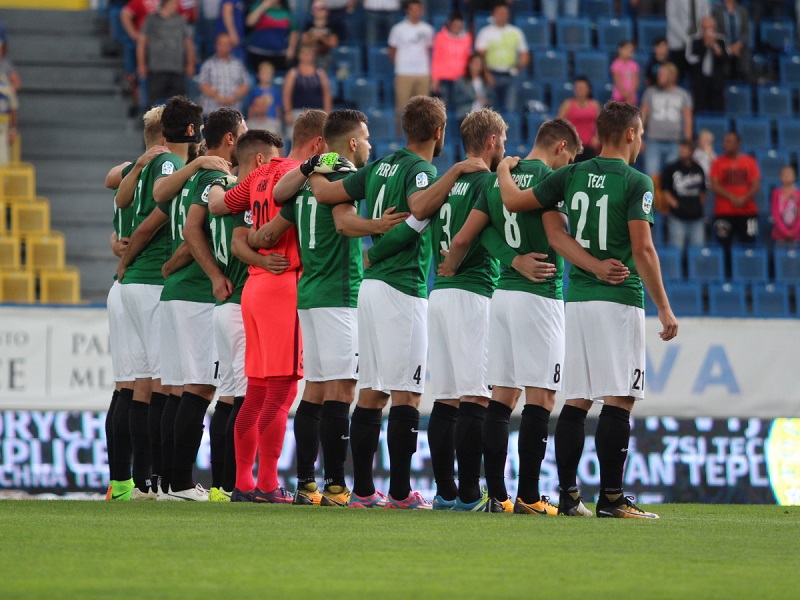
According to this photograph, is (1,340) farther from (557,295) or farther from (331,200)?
(557,295)

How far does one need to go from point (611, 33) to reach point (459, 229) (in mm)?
12426


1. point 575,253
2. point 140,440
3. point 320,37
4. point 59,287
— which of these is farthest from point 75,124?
point 575,253

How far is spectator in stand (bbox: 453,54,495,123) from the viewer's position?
17.8 m

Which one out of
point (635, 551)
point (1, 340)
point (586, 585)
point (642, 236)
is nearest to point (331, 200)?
point (642, 236)

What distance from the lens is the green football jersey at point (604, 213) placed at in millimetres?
7398

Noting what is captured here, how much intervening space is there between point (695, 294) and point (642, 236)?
8.72 m

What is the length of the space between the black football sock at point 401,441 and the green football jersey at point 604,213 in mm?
1347

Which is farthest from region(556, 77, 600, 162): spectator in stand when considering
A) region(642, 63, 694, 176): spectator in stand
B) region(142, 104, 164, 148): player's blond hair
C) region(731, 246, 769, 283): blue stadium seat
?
region(142, 104, 164, 148): player's blond hair

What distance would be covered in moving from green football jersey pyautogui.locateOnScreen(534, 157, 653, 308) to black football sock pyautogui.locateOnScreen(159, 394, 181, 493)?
9.98ft

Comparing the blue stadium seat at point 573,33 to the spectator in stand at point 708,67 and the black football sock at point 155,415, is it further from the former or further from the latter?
the black football sock at point 155,415

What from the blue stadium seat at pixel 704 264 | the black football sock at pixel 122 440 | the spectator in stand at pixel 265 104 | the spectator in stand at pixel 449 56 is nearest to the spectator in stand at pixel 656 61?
the spectator in stand at pixel 449 56

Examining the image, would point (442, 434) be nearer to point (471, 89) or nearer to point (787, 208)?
point (787, 208)

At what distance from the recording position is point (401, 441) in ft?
27.3

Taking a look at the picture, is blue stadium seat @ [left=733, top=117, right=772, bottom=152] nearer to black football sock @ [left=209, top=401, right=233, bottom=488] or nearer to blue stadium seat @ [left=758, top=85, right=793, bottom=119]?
blue stadium seat @ [left=758, top=85, right=793, bottom=119]
